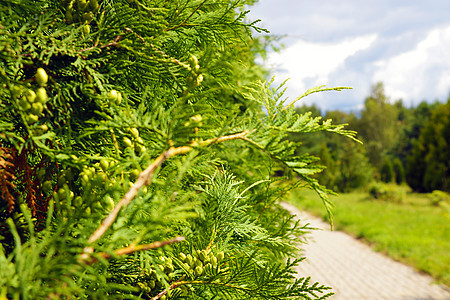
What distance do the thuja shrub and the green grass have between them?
5.90 meters

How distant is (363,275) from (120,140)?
34.7 feet

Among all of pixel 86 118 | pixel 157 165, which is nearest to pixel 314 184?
pixel 157 165

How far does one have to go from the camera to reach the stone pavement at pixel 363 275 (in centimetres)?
834

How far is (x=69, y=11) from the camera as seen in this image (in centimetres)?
122

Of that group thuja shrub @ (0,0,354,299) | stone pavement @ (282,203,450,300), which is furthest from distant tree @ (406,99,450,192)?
thuja shrub @ (0,0,354,299)

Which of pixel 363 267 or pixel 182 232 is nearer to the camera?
pixel 182 232

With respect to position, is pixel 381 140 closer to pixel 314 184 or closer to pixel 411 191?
pixel 411 191

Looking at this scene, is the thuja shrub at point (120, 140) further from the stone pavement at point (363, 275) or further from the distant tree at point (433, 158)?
the distant tree at point (433, 158)

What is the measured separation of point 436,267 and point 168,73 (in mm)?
11584

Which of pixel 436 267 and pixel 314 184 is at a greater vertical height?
pixel 314 184

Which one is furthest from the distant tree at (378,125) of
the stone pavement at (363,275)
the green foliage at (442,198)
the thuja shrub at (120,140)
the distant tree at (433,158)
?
the thuja shrub at (120,140)

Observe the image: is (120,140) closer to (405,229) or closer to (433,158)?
(405,229)

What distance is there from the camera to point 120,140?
1.33 meters

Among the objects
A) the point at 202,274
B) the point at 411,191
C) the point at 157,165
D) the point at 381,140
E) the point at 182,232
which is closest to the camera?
the point at 157,165
